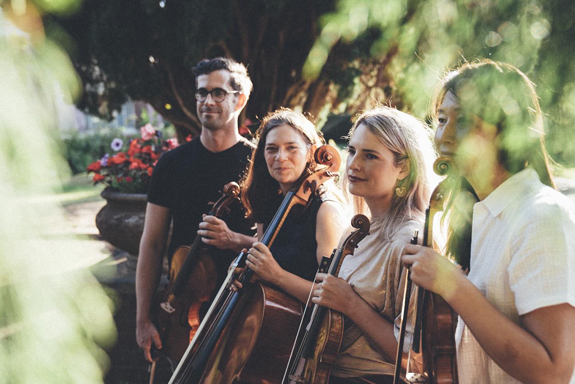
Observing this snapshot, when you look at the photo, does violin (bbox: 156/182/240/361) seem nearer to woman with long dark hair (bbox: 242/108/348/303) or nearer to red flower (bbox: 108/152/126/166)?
woman with long dark hair (bbox: 242/108/348/303)

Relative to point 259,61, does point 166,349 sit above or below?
below

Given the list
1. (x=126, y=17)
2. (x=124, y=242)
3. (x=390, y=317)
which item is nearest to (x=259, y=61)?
(x=126, y=17)

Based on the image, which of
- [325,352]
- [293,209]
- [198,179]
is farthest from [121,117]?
[325,352]

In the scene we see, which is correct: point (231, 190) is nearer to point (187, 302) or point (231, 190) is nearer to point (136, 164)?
Result: point (187, 302)

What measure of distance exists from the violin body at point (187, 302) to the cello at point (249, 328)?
299 mm

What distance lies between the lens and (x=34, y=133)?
479 mm

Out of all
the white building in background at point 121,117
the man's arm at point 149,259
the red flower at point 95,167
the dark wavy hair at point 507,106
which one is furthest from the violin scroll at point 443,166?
the red flower at point 95,167

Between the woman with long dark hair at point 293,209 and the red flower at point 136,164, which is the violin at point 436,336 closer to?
the woman with long dark hair at point 293,209

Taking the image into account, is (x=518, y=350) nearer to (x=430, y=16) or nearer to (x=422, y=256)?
(x=422, y=256)

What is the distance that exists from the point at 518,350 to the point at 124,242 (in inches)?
158

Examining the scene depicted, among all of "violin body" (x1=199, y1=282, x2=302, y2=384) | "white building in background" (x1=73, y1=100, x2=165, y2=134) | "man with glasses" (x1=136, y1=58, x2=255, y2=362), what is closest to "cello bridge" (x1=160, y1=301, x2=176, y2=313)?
"man with glasses" (x1=136, y1=58, x2=255, y2=362)

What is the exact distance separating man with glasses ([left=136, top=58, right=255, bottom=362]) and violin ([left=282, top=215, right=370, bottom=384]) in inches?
40.9

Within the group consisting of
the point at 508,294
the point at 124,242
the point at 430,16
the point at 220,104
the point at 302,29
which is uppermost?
the point at 302,29

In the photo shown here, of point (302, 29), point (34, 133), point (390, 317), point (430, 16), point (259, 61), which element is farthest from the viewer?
point (259, 61)
